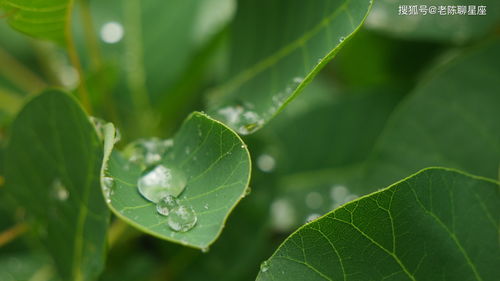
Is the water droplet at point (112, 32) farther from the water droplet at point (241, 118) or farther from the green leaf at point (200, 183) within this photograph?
the green leaf at point (200, 183)

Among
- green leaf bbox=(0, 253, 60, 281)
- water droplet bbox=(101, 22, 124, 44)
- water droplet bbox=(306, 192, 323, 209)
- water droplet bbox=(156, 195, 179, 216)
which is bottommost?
green leaf bbox=(0, 253, 60, 281)

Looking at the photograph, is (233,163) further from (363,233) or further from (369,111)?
(369,111)

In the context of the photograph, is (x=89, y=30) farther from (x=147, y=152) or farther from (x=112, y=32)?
(x=147, y=152)

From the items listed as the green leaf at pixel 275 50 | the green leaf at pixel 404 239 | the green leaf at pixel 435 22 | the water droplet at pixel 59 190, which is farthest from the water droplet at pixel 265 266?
the green leaf at pixel 435 22

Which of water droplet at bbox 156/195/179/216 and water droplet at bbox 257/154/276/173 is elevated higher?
water droplet at bbox 156/195/179/216

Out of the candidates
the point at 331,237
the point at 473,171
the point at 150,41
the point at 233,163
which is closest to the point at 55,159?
the point at 233,163

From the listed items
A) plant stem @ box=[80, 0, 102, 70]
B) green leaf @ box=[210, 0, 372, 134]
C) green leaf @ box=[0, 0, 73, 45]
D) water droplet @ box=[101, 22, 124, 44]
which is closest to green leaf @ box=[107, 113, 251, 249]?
green leaf @ box=[210, 0, 372, 134]

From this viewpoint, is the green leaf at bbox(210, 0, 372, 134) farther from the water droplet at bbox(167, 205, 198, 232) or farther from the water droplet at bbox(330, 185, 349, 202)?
the water droplet at bbox(330, 185, 349, 202)
